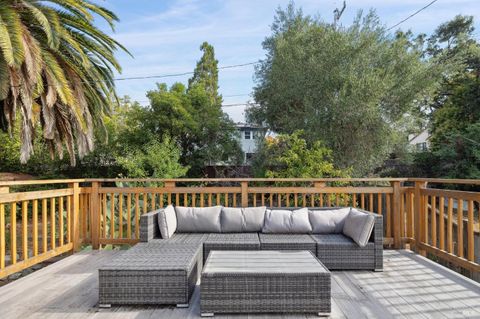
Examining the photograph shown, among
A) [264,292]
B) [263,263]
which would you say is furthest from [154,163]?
[264,292]

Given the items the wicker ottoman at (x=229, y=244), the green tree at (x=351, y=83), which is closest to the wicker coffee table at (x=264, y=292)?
the wicker ottoman at (x=229, y=244)

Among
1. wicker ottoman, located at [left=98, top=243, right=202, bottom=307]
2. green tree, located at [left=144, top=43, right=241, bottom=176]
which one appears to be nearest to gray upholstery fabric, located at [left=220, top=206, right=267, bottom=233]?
wicker ottoman, located at [left=98, top=243, right=202, bottom=307]

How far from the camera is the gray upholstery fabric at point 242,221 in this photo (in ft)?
14.3

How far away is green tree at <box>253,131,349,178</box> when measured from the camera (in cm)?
888

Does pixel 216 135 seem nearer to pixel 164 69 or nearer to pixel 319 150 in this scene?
pixel 164 69

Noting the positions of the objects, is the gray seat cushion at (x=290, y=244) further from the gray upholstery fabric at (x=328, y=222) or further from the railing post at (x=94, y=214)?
the railing post at (x=94, y=214)

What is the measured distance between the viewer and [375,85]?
32.1 feet

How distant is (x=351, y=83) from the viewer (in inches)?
388

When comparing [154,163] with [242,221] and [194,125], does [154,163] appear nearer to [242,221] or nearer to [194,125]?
[194,125]

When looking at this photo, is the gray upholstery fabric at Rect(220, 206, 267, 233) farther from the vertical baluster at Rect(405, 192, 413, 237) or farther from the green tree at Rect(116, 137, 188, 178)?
the green tree at Rect(116, 137, 188, 178)

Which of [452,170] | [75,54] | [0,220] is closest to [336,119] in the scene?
[452,170]

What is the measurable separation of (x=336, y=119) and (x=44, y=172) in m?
10.8

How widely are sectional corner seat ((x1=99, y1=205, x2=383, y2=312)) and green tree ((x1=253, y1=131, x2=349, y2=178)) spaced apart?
4461 millimetres

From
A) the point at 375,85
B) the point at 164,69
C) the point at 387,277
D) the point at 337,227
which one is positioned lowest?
the point at 387,277
